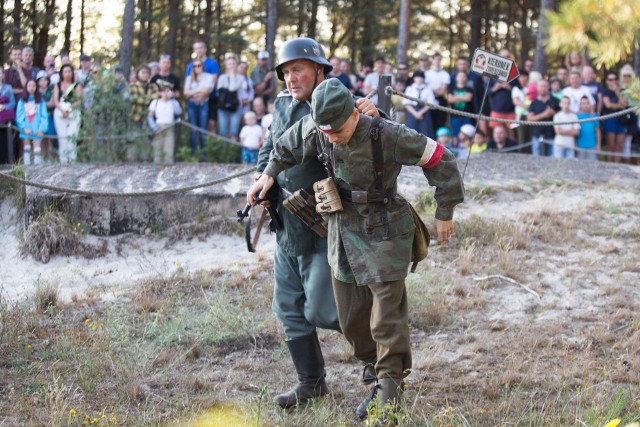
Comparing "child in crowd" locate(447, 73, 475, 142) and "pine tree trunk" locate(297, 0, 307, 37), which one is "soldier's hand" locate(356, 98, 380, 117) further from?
"pine tree trunk" locate(297, 0, 307, 37)

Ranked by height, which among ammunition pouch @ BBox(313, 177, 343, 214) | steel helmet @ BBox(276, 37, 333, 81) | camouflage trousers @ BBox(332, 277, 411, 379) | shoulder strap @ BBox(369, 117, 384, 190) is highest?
steel helmet @ BBox(276, 37, 333, 81)

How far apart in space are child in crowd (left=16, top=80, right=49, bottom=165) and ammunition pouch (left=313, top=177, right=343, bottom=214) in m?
8.29

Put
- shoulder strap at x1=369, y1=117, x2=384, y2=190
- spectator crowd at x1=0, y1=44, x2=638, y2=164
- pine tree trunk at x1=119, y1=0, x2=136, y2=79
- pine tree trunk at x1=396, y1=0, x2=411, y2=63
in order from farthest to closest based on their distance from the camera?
pine tree trunk at x1=396, y1=0, x2=411, y2=63
pine tree trunk at x1=119, y1=0, x2=136, y2=79
spectator crowd at x1=0, y1=44, x2=638, y2=164
shoulder strap at x1=369, y1=117, x2=384, y2=190

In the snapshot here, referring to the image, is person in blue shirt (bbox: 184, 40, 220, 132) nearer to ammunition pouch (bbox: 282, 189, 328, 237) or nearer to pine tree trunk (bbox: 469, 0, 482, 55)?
ammunition pouch (bbox: 282, 189, 328, 237)

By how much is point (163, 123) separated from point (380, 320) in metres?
7.82

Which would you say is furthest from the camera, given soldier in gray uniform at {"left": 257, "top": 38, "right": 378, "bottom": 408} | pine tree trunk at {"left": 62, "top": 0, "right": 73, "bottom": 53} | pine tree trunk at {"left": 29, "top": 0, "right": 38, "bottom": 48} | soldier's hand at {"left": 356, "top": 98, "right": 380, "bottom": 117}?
pine tree trunk at {"left": 62, "top": 0, "right": 73, "bottom": 53}

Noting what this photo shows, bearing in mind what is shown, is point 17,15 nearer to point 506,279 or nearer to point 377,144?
point 506,279

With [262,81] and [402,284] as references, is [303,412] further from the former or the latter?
[262,81]

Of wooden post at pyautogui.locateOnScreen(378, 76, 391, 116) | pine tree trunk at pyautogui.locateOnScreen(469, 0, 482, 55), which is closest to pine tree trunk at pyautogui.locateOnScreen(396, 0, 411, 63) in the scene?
pine tree trunk at pyautogui.locateOnScreen(469, 0, 482, 55)

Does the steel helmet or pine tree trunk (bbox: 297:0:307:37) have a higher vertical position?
pine tree trunk (bbox: 297:0:307:37)

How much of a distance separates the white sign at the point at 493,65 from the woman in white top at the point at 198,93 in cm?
674

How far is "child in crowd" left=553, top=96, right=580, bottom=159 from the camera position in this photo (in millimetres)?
11641

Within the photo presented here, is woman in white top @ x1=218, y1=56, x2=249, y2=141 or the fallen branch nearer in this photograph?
the fallen branch

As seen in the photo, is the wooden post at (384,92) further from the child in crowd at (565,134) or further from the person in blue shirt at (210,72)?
the person in blue shirt at (210,72)
